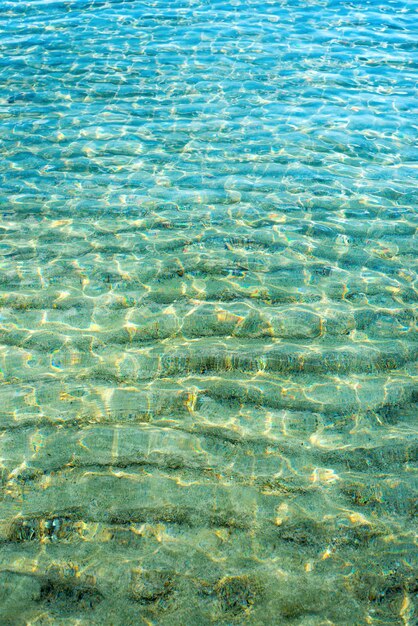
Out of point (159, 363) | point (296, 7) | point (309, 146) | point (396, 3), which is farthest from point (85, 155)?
point (396, 3)

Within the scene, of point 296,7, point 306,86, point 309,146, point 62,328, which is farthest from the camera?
point 296,7

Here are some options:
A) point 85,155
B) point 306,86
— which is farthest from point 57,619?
point 306,86

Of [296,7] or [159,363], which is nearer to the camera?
[159,363]

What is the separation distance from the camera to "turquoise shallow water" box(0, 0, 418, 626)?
140 inches

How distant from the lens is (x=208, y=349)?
5324 millimetres

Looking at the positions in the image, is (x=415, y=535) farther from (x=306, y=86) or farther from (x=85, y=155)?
(x=306, y=86)

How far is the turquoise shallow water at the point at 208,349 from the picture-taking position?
3.57 meters

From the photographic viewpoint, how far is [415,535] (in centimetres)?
378

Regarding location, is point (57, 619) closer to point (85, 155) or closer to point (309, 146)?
point (85, 155)

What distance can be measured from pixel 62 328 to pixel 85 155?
4.12 m

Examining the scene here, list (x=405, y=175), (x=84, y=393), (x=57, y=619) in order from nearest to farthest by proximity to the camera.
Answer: (x=57, y=619), (x=84, y=393), (x=405, y=175)

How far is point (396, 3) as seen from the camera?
1538 centimetres

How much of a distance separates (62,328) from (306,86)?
25.6ft

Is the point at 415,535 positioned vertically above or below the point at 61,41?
below
